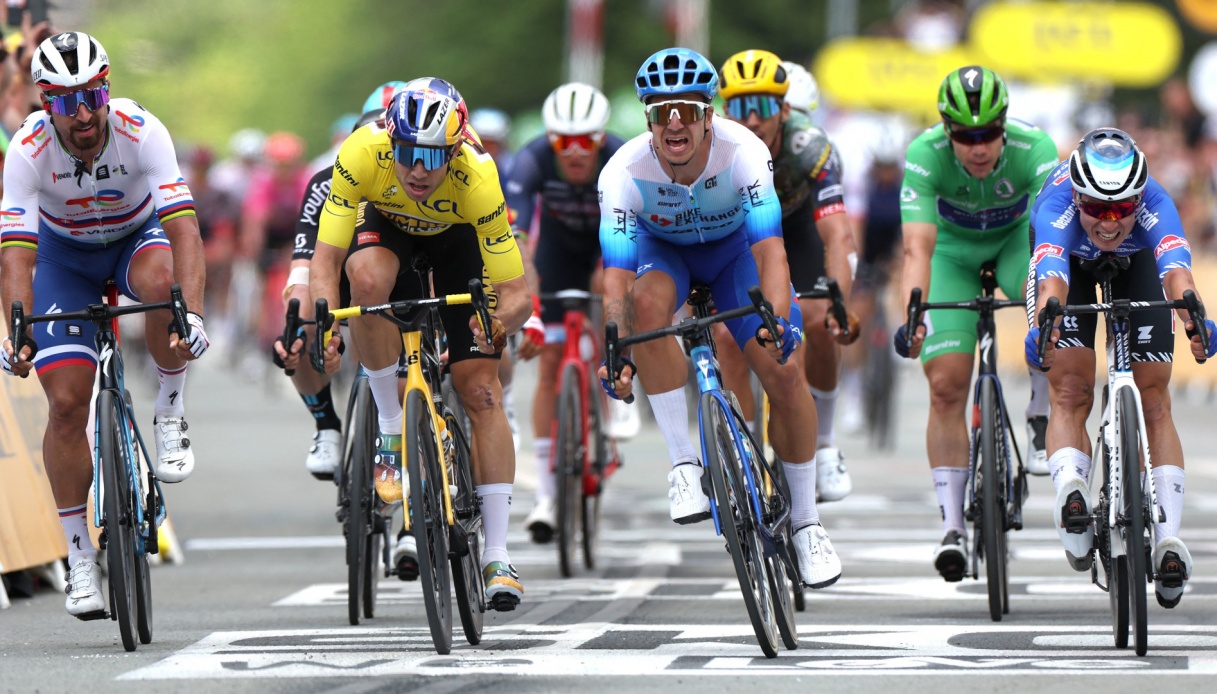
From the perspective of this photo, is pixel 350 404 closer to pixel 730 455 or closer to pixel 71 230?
pixel 71 230

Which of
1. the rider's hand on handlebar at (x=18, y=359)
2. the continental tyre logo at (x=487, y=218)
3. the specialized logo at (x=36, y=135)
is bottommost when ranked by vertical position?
the rider's hand on handlebar at (x=18, y=359)

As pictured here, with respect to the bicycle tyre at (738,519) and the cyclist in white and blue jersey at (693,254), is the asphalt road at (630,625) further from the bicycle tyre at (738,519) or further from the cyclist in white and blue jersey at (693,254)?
the cyclist in white and blue jersey at (693,254)

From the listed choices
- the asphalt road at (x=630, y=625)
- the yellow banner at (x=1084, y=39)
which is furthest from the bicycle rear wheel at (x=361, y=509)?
the yellow banner at (x=1084, y=39)

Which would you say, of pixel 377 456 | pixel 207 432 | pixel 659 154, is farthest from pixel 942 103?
pixel 207 432

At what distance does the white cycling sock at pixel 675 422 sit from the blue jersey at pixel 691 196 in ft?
1.74

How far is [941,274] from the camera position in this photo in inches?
408

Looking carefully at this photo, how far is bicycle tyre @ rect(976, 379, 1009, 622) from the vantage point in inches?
360

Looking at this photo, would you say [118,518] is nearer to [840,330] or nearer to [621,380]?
[621,380]

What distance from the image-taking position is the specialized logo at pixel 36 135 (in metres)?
8.76

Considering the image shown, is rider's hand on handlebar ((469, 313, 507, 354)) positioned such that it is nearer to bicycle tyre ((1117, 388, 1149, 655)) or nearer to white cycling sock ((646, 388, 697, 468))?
white cycling sock ((646, 388, 697, 468))

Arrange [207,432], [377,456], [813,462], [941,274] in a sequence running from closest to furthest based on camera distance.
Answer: [377,456] < [813,462] < [941,274] < [207,432]

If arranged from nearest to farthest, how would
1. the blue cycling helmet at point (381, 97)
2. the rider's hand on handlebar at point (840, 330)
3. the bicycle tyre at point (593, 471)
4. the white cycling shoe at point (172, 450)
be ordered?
1. the white cycling shoe at point (172, 450)
2. the rider's hand on handlebar at point (840, 330)
3. the blue cycling helmet at point (381, 97)
4. the bicycle tyre at point (593, 471)

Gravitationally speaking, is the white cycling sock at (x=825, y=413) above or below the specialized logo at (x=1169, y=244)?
below

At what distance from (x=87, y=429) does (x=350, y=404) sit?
1.24 m
